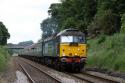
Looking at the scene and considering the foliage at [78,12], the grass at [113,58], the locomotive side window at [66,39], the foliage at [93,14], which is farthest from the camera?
the foliage at [78,12]

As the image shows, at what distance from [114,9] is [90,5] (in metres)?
15.6

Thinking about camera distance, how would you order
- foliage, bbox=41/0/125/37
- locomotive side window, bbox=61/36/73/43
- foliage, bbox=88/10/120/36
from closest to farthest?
locomotive side window, bbox=61/36/73/43, foliage, bbox=88/10/120/36, foliage, bbox=41/0/125/37

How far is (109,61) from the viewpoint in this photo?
31.1m

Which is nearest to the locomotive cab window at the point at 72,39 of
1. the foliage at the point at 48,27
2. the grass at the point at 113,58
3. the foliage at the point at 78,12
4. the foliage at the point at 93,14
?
the grass at the point at 113,58

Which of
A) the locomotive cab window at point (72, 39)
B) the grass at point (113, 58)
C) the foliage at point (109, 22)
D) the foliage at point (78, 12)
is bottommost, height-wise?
the grass at point (113, 58)

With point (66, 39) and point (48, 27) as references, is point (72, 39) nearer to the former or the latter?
point (66, 39)

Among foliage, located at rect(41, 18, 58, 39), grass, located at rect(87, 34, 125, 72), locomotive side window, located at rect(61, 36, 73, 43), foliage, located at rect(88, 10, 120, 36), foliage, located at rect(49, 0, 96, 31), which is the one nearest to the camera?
grass, located at rect(87, 34, 125, 72)

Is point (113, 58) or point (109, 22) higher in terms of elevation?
point (109, 22)

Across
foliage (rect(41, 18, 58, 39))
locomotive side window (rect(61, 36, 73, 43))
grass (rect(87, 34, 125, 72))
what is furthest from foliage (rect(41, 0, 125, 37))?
locomotive side window (rect(61, 36, 73, 43))

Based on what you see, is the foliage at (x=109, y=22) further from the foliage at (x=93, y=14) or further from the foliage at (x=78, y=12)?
the foliage at (x=78, y=12)

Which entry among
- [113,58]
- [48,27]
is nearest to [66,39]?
[113,58]

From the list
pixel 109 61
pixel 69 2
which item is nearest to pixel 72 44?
pixel 109 61

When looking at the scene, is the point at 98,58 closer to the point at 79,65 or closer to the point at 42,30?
the point at 79,65

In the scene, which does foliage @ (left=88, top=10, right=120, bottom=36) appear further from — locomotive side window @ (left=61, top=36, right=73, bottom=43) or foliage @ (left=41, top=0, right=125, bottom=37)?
locomotive side window @ (left=61, top=36, right=73, bottom=43)
